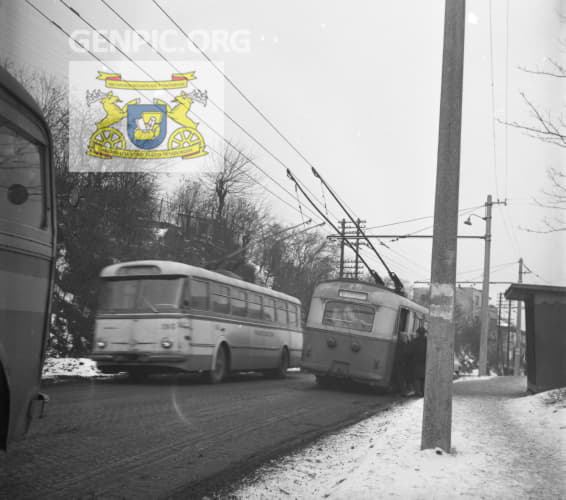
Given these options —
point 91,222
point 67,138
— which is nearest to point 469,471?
point 67,138

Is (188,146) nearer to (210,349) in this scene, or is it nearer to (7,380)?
(210,349)

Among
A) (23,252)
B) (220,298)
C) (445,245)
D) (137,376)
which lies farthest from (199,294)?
(23,252)

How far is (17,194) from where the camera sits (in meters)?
4.52

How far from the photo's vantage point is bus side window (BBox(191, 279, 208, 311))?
14977 millimetres

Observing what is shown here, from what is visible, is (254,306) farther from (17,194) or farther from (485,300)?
(485,300)

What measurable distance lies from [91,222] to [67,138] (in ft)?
11.0

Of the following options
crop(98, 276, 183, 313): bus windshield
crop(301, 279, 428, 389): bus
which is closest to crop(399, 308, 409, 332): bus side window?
crop(301, 279, 428, 389): bus

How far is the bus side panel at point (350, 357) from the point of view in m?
16.3

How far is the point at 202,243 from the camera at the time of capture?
3609cm

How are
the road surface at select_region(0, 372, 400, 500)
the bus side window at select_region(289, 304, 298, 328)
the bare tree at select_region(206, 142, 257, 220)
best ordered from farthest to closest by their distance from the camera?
the bare tree at select_region(206, 142, 257, 220) → the bus side window at select_region(289, 304, 298, 328) → the road surface at select_region(0, 372, 400, 500)

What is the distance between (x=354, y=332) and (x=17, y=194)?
42.6 ft

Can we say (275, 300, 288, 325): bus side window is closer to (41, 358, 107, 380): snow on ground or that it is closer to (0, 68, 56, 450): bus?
(41, 358, 107, 380): snow on ground

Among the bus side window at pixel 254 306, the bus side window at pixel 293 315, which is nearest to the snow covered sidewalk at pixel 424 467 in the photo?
the bus side window at pixel 254 306

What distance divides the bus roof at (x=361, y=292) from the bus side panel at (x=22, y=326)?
12.7m
